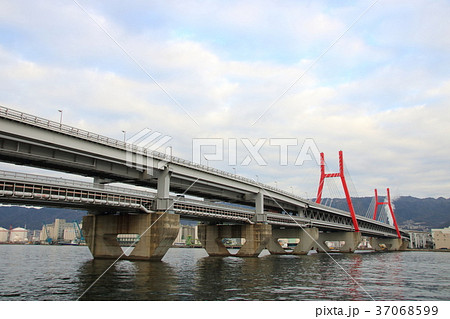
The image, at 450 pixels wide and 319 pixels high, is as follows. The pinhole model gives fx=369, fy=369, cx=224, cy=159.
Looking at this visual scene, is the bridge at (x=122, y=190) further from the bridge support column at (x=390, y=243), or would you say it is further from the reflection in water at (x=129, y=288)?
the bridge support column at (x=390, y=243)

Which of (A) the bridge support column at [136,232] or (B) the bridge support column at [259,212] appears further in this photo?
(B) the bridge support column at [259,212]

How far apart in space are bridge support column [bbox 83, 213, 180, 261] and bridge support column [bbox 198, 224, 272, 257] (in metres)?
27.1

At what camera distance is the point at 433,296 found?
24656 mm

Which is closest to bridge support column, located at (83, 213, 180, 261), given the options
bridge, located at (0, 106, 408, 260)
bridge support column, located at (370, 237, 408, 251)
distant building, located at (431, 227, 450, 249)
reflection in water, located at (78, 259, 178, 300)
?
bridge, located at (0, 106, 408, 260)

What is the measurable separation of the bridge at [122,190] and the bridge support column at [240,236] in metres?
0.21

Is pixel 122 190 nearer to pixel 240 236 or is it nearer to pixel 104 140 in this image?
pixel 104 140

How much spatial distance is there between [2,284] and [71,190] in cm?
1752

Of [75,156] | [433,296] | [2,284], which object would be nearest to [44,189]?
[75,156]

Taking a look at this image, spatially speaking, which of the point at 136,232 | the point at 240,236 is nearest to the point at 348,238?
the point at 240,236

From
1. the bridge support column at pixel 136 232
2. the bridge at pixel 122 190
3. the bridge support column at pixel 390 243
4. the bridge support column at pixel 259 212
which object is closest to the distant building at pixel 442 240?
the bridge support column at pixel 390 243

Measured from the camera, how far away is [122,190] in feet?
162

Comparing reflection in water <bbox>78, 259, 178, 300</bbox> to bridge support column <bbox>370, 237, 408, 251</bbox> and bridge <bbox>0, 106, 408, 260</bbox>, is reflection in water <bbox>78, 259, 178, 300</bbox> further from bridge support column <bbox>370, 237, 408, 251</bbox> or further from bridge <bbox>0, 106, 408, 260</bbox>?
bridge support column <bbox>370, 237, 408, 251</bbox>

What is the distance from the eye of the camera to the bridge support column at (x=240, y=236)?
76.9 meters
